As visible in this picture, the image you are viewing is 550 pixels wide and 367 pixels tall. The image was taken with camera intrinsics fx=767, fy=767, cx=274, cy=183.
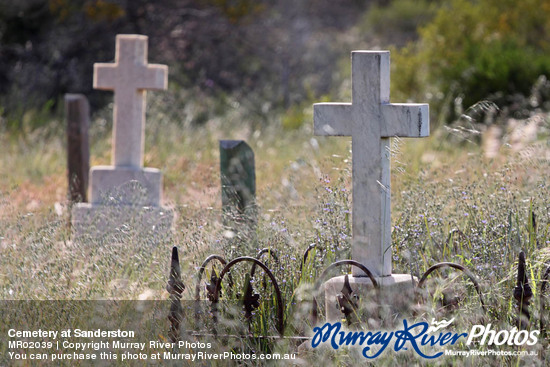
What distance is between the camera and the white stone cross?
6250mm

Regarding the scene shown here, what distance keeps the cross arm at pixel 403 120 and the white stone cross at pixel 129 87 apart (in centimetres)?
314

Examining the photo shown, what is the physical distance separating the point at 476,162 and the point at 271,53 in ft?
30.0

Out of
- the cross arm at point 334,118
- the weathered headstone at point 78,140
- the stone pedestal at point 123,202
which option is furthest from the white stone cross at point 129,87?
the cross arm at point 334,118

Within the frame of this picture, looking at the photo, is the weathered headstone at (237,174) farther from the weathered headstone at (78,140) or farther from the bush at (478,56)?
the bush at (478,56)

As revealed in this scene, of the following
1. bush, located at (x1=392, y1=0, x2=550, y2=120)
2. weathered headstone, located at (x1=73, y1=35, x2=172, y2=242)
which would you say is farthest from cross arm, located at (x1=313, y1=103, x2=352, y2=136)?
bush, located at (x1=392, y1=0, x2=550, y2=120)

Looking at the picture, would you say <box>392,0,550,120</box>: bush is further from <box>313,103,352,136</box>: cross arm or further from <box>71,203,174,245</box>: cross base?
<box>313,103,352,136</box>: cross arm

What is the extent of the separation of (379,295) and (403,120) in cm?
81

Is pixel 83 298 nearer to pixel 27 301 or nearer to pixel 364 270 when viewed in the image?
pixel 27 301

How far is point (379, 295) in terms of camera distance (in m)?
3.43

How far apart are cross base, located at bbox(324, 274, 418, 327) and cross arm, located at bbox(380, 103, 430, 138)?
0.68 m

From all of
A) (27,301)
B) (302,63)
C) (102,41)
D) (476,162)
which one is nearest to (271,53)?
(302,63)

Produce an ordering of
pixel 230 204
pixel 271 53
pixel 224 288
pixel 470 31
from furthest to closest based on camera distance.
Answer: pixel 271 53 → pixel 470 31 → pixel 230 204 → pixel 224 288

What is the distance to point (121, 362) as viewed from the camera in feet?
11.2

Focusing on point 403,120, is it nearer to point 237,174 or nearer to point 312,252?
point 312,252
